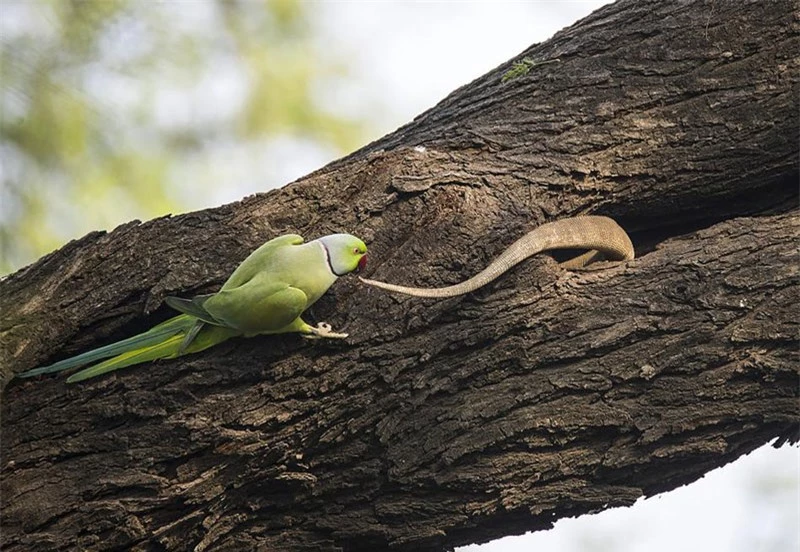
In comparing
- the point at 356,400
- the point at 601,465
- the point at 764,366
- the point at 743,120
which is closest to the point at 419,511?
the point at 356,400

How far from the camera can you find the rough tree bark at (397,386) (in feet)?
9.22

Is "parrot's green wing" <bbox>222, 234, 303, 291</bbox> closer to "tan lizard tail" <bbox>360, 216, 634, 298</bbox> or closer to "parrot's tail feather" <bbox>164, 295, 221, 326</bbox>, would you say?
"parrot's tail feather" <bbox>164, 295, 221, 326</bbox>

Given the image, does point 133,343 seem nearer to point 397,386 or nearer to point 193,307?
Answer: point 193,307

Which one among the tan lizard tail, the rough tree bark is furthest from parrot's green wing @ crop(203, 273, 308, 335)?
the tan lizard tail

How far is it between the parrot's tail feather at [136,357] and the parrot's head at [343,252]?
55cm

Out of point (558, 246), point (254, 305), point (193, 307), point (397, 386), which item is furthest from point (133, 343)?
point (558, 246)

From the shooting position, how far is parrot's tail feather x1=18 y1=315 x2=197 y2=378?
2.93m

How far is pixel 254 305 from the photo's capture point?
2.78 metres

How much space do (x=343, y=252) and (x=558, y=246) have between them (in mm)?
740

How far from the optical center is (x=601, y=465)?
2822 millimetres

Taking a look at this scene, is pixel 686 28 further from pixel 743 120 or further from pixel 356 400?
pixel 356 400

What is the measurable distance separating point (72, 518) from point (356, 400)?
3.02ft

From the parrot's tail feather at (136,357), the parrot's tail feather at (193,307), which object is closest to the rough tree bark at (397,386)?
the parrot's tail feather at (136,357)

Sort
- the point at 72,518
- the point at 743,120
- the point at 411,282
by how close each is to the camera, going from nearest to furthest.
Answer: the point at 72,518
the point at 411,282
the point at 743,120
